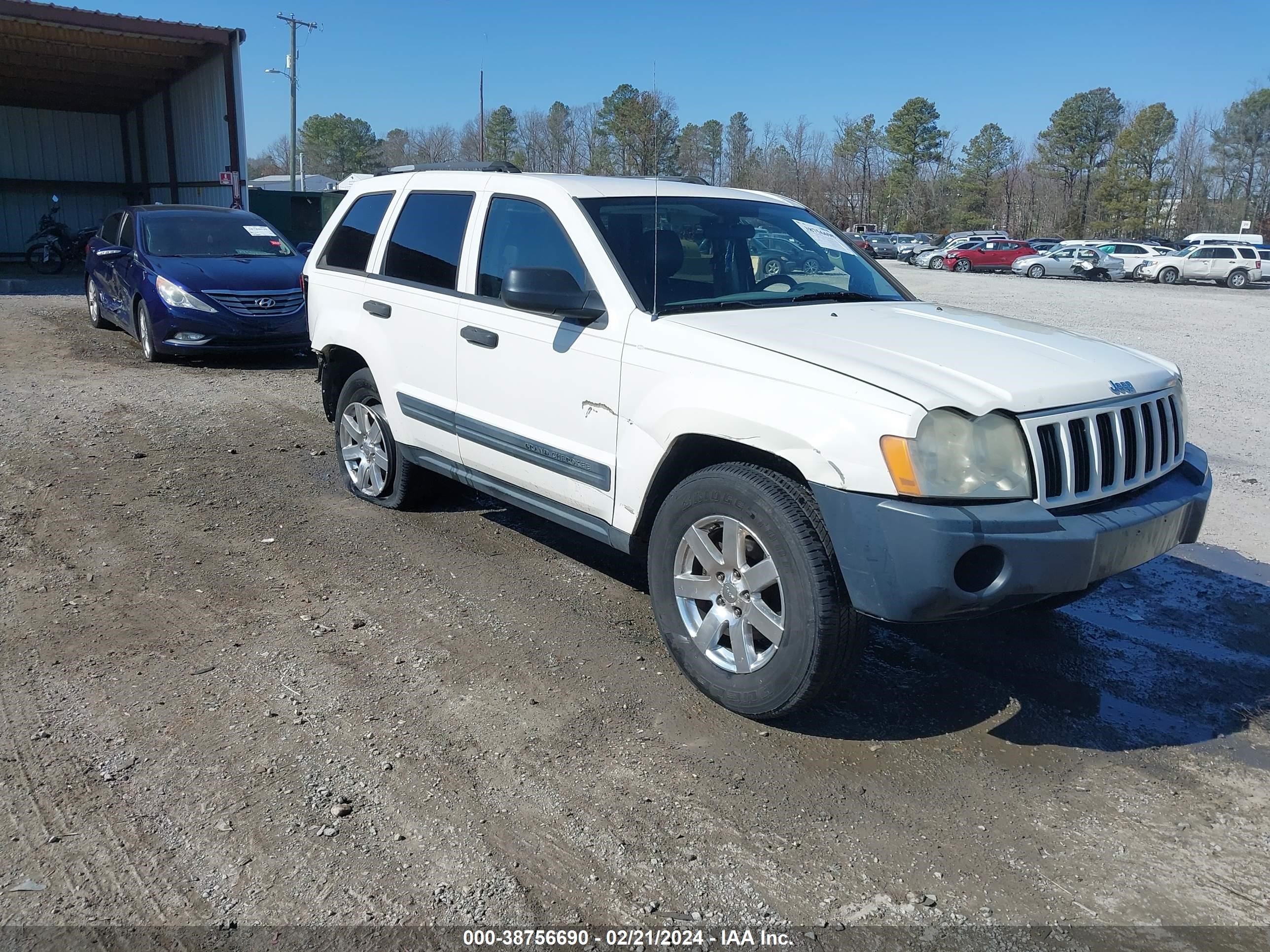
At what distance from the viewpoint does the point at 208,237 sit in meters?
11.7

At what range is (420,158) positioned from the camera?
233 feet

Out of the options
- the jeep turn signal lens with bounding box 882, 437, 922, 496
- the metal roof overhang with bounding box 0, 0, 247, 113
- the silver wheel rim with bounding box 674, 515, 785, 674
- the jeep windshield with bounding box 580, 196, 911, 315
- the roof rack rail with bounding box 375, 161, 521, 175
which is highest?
the metal roof overhang with bounding box 0, 0, 247, 113

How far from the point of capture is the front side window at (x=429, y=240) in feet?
16.3

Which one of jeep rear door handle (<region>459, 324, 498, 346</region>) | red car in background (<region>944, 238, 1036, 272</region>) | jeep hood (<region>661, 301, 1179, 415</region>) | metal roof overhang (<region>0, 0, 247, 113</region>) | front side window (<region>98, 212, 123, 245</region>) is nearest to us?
jeep hood (<region>661, 301, 1179, 415</region>)

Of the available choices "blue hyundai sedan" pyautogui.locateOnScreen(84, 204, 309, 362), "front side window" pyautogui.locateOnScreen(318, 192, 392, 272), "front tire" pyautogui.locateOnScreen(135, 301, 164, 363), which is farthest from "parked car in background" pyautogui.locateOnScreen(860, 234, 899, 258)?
"front side window" pyautogui.locateOnScreen(318, 192, 392, 272)

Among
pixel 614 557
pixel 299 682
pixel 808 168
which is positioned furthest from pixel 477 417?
pixel 808 168

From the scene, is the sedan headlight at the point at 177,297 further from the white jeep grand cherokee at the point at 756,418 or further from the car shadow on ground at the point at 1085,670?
the car shadow on ground at the point at 1085,670

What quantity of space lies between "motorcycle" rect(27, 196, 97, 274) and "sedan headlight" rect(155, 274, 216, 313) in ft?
45.7

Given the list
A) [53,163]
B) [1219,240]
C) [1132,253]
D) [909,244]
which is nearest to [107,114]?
[53,163]

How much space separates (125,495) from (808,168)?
7952cm

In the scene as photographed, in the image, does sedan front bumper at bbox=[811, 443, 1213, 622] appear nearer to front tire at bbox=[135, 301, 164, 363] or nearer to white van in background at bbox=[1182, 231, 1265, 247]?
front tire at bbox=[135, 301, 164, 363]

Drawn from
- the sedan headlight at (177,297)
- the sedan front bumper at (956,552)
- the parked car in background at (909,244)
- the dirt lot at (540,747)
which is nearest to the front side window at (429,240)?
the dirt lot at (540,747)

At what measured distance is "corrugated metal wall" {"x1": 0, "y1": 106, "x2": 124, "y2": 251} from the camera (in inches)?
1049

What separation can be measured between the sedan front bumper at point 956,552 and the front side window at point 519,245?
5.82ft
